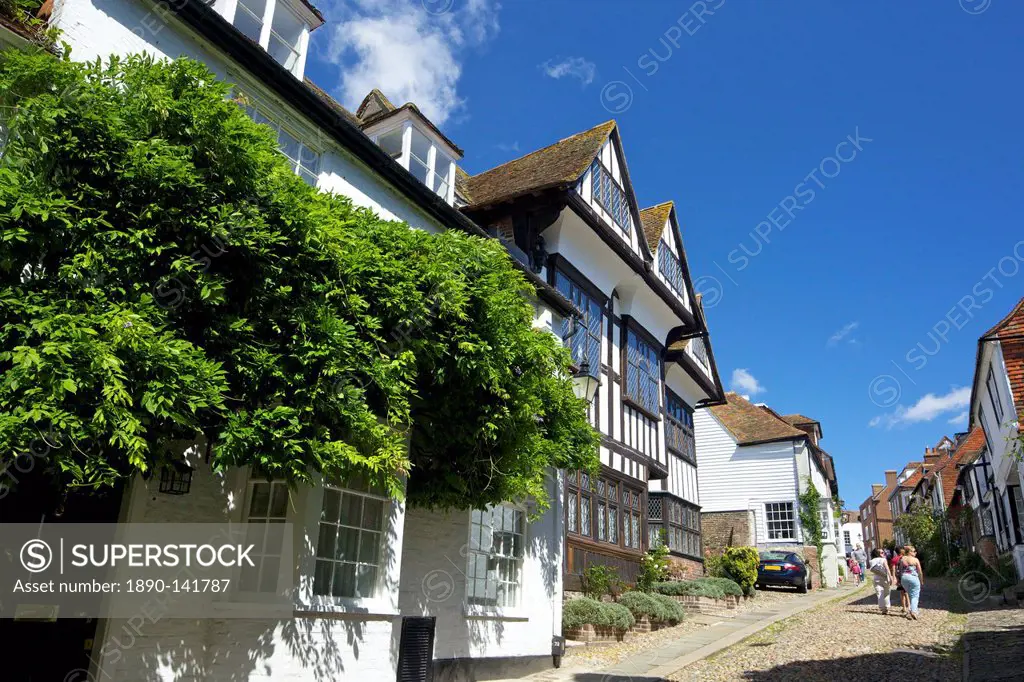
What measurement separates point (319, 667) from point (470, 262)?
445 cm

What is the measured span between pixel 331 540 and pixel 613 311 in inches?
490

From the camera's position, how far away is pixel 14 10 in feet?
21.4

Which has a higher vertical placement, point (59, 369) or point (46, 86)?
point (46, 86)

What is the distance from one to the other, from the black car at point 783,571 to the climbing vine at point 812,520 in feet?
19.1

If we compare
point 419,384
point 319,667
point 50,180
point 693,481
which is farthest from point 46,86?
point 693,481

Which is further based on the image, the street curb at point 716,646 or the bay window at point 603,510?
the bay window at point 603,510

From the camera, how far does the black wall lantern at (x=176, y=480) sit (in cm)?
662

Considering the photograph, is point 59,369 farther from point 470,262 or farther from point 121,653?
point 470,262

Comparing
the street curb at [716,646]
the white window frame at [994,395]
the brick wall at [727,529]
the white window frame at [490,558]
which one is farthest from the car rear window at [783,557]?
the white window frame at [490,558]

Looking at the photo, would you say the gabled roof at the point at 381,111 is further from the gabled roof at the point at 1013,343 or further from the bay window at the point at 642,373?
the gabled roof at the point at 1013,343

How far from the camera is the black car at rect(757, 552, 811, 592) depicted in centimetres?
2412

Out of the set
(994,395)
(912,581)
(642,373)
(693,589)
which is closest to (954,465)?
(994,395)

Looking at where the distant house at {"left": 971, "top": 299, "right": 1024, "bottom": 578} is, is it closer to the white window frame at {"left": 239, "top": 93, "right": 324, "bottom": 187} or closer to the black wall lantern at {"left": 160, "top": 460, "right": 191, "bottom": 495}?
the white window frame at {"left": 239, "top": 93, "right": 324, "bottom": 187}

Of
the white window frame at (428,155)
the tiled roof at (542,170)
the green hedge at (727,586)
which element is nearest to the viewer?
the white window frame at (428,155)
